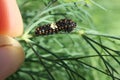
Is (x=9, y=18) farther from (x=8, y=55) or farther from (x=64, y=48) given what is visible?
(x=64, y=48)

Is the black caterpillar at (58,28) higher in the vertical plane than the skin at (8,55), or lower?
higher

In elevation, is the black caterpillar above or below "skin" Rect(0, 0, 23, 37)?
below

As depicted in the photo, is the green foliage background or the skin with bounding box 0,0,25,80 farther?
the green foliage background

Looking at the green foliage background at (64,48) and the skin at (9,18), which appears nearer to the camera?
the skin at (9,18)

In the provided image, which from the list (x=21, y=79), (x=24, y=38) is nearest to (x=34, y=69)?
(x=21, y=79)

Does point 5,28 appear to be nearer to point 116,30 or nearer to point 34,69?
point 34,69
